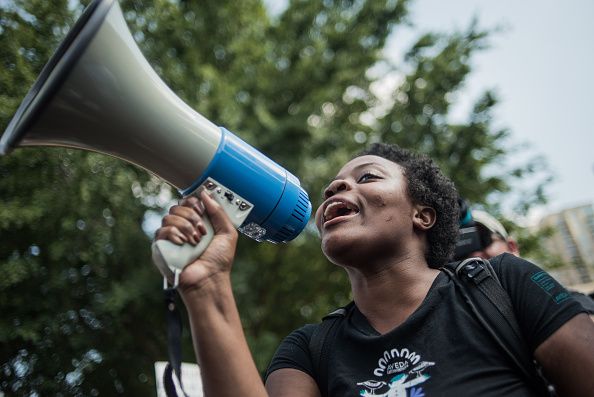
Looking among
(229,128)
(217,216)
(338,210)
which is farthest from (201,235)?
(229,128)

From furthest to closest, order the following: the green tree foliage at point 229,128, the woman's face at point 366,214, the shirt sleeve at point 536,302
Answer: the green tree foliage at point 229,128 → the woman's face at point 366,214 → the shirt sleeve at point 536,302

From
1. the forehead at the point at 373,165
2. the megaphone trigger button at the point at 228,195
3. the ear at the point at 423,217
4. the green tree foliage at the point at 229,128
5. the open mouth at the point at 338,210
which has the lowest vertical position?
the megaphone trigger button at the point at 228,195

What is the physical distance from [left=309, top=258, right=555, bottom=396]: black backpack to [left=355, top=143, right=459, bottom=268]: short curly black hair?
0.95 ft

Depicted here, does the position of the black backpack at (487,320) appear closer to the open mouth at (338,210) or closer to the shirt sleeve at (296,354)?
the shirt sleeve at (296,354)

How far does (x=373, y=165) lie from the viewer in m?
2.02

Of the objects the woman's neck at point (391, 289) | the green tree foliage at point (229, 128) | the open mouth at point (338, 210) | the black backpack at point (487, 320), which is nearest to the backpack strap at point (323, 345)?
the black backpack at point (487, 320)

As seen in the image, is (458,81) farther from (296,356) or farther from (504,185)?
(296,356)

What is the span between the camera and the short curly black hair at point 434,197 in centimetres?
202

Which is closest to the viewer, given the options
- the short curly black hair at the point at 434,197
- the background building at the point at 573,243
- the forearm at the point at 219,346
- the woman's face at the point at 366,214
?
the forearm at the point at 219,346

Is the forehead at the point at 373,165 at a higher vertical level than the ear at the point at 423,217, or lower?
higher

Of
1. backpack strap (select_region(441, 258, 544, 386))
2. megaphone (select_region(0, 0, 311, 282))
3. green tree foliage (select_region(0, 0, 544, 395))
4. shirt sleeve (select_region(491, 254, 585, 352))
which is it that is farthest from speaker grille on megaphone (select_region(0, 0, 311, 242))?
green tree foliage (select_region(0, 0, 544, 395))

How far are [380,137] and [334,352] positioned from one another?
242 inches

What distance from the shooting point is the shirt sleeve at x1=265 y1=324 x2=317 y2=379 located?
5.52 ft

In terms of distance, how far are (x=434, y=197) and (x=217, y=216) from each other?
3.42ft
